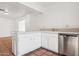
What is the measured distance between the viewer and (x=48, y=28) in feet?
8.85

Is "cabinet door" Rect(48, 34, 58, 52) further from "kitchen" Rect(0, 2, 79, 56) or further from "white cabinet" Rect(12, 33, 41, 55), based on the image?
"white cabinet" Rect(12, 33, 41, 55)

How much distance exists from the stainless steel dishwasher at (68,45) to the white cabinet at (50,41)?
0.13 m

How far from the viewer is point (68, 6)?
6.99 feet

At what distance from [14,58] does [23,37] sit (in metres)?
1.03

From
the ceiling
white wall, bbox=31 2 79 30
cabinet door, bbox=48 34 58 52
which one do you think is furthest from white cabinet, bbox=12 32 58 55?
the ceiling

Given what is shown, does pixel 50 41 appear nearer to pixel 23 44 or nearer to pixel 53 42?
pixel 53 42

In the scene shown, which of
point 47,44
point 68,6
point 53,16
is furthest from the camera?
point 53,16

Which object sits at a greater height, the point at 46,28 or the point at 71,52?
the point at 46,28

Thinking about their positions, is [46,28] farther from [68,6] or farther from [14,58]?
Answer: [14,58]

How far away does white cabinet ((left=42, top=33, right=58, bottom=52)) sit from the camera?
1753 millimetres

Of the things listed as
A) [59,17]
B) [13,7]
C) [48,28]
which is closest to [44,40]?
[48,28]

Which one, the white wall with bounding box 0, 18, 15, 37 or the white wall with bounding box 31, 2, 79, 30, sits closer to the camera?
the white wall with bounding box 31, 2, 79, 30

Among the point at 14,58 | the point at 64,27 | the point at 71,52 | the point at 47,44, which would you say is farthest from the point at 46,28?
the point at 14,58

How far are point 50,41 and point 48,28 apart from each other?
888 mm
